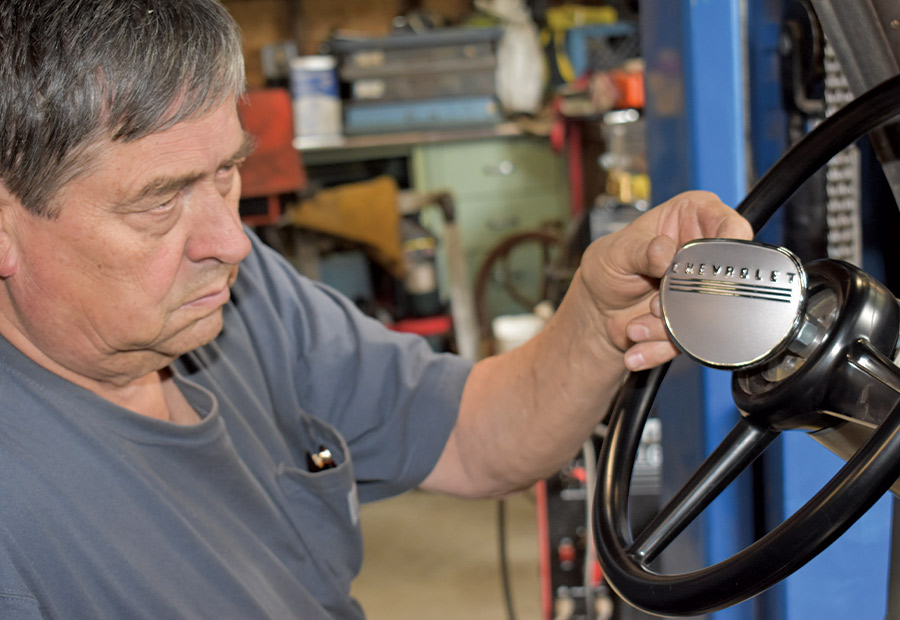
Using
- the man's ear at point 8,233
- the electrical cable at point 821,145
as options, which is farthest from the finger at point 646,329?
the man's ear at point 8,233

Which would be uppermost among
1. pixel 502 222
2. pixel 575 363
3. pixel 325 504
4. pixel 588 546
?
pixel 575 363

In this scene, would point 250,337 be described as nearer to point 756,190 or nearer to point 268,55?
point 756,190

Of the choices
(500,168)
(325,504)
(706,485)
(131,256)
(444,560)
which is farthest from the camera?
(500,168)

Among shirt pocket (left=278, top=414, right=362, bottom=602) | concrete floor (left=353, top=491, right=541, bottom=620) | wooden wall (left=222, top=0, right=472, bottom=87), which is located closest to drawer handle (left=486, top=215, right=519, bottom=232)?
wooden wall (left=222, top=0, right=472, bottom=87)

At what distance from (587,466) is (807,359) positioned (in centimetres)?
118

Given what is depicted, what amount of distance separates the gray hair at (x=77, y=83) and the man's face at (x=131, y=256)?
0.02m

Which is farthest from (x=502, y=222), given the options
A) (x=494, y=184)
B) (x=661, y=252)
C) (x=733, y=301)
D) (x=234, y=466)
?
(x=733, y=301)

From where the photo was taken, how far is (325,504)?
967 mm

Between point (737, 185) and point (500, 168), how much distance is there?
10.7 ft

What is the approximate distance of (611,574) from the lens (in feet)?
2.06

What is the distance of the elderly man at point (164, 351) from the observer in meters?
0.68

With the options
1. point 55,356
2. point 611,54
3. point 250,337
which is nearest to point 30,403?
point 55,356

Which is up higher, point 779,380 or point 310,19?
point 310,19

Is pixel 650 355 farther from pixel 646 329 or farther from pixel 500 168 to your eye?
pixel 500 168
